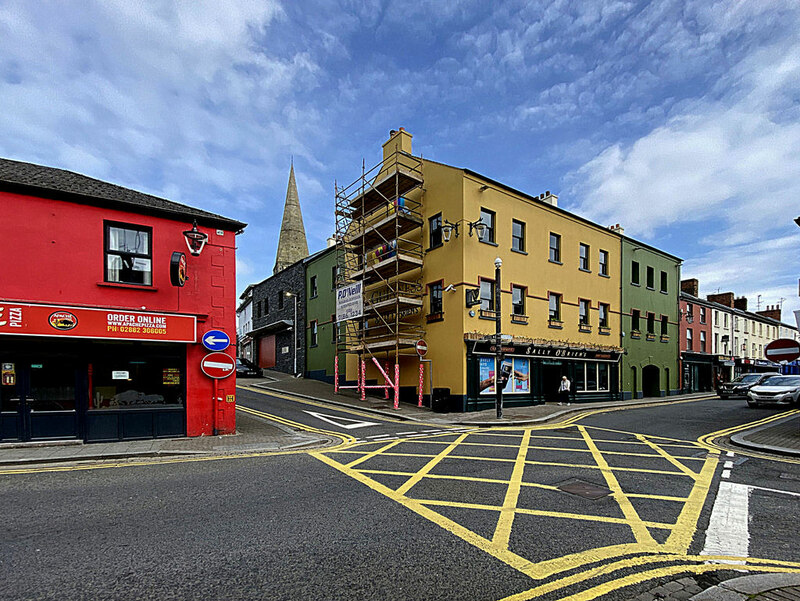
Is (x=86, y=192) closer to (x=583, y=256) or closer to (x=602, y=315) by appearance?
(x=583, y=256)

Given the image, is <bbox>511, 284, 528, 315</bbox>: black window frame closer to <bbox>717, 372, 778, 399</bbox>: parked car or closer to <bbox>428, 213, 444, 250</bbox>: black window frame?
<bbox>428, 213, 444, 250</bbox>: black window frame

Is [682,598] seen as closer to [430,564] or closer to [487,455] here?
[430,564]

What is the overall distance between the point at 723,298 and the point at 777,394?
2901 centimetres

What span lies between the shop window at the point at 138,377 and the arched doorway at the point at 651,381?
95.9 ft

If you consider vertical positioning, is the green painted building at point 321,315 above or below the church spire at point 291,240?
below

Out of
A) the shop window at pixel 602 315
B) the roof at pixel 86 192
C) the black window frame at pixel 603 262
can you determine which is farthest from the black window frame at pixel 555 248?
the roof at pixel 86 192

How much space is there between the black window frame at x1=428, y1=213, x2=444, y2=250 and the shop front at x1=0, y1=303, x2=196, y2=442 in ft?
40.9

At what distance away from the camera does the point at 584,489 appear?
688cm

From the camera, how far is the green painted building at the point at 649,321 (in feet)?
93.6

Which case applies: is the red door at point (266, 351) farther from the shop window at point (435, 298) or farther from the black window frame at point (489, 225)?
the black window frame at point (489, 225)

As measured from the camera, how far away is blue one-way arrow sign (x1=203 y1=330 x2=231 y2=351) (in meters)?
12.0

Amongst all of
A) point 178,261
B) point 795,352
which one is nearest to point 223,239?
point 178,261

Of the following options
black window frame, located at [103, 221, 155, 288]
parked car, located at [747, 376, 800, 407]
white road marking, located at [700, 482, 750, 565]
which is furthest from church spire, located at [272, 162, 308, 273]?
white road marking, located at [700, 482, 750, 565]

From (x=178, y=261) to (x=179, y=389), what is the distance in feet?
11.2
